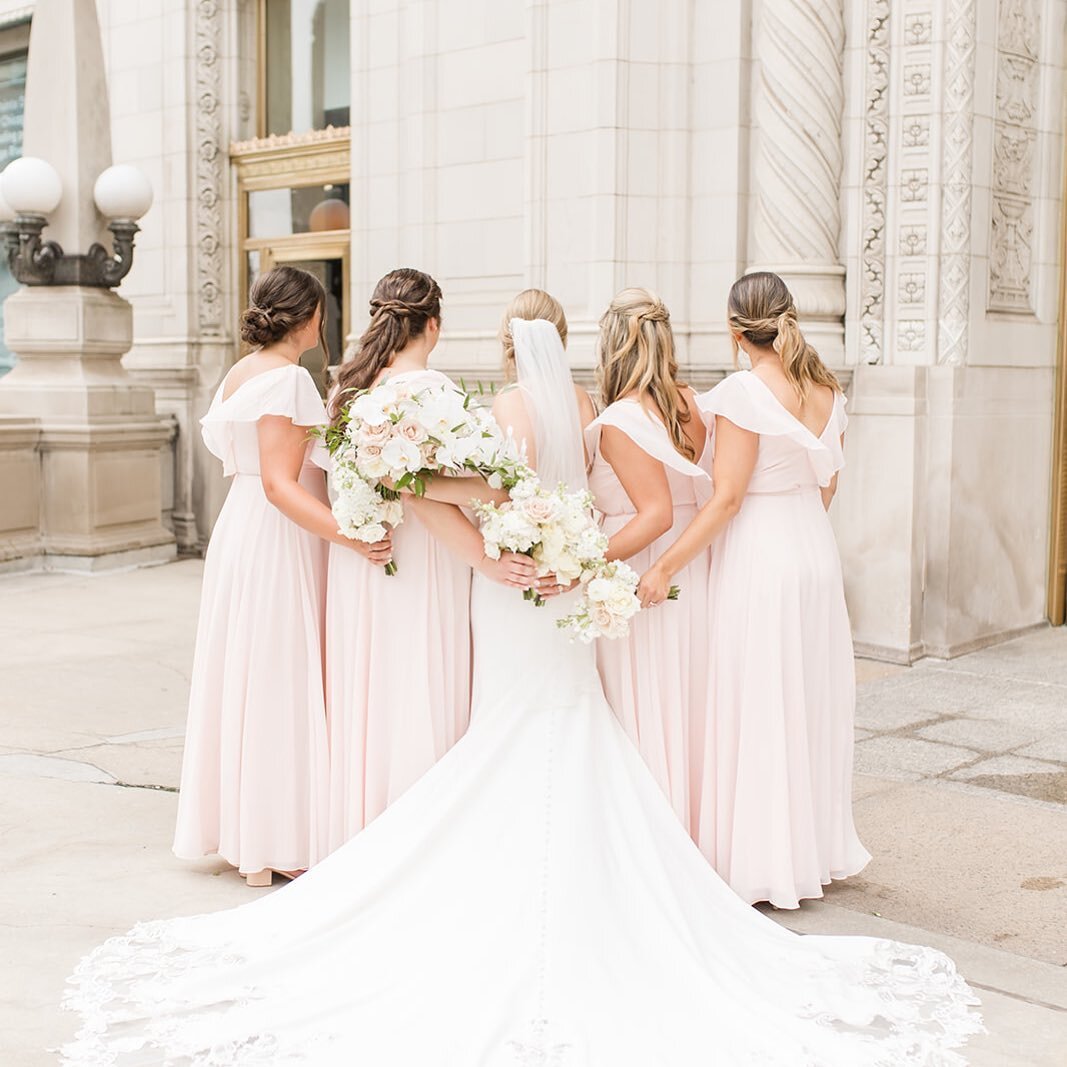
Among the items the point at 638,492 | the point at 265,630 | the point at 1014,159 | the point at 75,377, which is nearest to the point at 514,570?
the point at 638,492

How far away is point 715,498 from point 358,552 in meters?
1.12

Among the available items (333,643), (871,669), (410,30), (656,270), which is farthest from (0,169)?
(333,643)

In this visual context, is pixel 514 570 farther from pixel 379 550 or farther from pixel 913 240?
pixel 913 240

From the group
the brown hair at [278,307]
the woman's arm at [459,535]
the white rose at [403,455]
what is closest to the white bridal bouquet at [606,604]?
the woman's arm at [459,535]

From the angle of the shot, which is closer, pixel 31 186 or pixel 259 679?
pixel 259 679

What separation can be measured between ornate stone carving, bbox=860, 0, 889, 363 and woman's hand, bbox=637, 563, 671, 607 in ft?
15.8

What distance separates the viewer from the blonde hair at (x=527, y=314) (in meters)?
4.46

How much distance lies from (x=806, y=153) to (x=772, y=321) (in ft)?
15.1

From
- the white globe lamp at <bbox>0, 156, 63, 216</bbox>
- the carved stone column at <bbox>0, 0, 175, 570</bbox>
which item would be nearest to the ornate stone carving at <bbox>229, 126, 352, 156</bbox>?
the carved stone column at <bbox>0, 0, 175, 570</bbox>

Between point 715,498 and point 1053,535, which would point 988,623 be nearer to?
point 1053,535

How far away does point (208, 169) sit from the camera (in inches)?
521

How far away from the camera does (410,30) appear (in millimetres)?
10969

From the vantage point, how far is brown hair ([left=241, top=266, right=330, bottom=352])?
495 centimetres

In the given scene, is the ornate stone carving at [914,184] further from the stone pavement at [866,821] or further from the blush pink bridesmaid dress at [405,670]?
the blush pink bridesmaid dress at [405,670]
